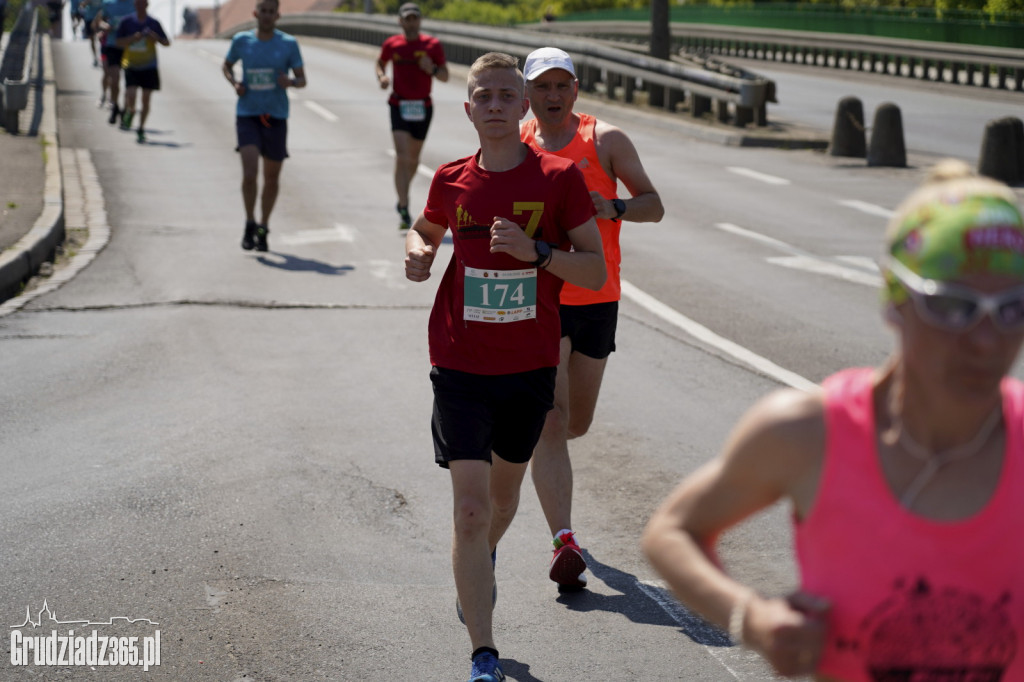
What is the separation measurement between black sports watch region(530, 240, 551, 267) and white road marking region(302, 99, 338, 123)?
20.6 m

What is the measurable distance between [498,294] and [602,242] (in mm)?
1107

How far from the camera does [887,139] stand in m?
19.8

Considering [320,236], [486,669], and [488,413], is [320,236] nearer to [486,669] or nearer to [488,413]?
[488,413]

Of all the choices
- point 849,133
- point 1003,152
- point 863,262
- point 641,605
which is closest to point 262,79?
point 863,262

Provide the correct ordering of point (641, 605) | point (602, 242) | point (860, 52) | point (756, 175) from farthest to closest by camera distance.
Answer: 1. point (860, 52)
2. point (756, 175)
3. point (602, 242)
4. point (641, 605)

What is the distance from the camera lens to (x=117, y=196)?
52.2 feet

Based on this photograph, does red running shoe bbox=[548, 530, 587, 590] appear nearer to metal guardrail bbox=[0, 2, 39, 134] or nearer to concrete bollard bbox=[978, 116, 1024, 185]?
concrete bollard bbox=[978, 116, 1024, 185]

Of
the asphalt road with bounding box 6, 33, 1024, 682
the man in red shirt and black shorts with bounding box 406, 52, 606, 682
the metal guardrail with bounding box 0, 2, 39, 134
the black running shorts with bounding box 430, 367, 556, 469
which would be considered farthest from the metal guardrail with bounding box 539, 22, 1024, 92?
the black running shorts with bounding box 430, 367, 556, 469

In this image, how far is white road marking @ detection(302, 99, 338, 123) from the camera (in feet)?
81.6

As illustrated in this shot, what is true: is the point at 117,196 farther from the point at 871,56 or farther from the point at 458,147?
the point at 871,56

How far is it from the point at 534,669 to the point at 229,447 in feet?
9.64

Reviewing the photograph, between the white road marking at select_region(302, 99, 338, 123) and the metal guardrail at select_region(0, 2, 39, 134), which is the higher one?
the metal guardrail at select_region(0, 2, 39, 134)

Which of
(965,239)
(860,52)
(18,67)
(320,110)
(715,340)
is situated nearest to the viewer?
(965,239)

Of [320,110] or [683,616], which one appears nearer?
[683,616]
